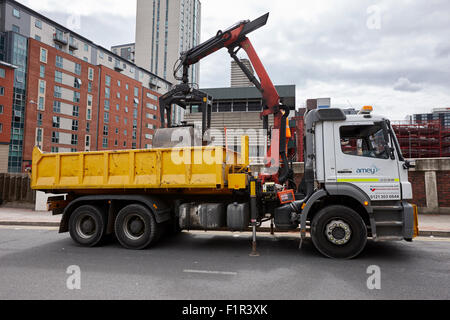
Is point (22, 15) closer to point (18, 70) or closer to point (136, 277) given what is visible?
point (18, 70)

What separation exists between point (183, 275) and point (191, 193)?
7.32 ft

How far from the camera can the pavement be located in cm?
796

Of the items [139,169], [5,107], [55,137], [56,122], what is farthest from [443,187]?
[56,122]

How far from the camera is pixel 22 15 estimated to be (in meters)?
47.0

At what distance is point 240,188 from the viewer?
6309 mm

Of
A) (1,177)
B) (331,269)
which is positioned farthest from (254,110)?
(331,269)

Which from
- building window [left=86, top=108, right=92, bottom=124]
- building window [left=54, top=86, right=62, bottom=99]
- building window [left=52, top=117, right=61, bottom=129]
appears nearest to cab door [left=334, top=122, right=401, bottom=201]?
building window [left=52, top=117, right=61, bottom=129]

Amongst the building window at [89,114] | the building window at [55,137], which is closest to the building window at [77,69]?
the building window at [89,114]

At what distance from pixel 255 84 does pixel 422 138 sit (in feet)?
73.8

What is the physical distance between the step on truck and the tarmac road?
49 cm

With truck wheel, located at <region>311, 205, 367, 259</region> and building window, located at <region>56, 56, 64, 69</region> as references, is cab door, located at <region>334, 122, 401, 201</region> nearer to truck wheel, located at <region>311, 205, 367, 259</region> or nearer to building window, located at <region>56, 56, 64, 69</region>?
truck wheel, located at <region>311, 205, 367, 259</region>

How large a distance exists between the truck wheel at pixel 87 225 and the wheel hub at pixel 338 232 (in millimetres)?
4982

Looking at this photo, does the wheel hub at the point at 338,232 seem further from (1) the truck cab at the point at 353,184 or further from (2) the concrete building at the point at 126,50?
(2) the concrete building at the point at 126,50
